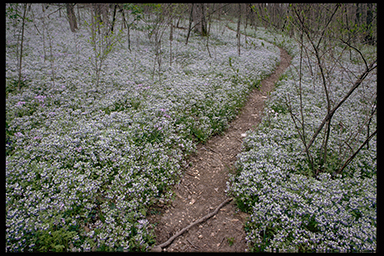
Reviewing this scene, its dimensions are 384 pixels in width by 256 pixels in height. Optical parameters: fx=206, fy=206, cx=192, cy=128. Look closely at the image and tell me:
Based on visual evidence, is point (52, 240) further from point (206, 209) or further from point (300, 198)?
point (300, 198)

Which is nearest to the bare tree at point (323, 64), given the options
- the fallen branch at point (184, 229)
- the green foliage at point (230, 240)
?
the fallen branch at point (184, 229)

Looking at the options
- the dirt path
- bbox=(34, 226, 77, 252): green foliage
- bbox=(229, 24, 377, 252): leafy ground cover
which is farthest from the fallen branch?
bbox=(34, 226, 77, 252): green foliage

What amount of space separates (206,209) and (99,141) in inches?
106

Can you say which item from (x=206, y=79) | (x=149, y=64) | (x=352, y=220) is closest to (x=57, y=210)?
(x=352, y=220)

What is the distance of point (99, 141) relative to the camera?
178 inches

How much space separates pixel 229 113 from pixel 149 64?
18.3 feet

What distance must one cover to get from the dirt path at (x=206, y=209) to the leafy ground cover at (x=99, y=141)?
290 millimetres

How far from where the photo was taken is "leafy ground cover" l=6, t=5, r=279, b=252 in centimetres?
309

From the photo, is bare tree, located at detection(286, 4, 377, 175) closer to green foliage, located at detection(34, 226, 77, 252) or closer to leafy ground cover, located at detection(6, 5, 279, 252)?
leafy ground cover, located at detection(6, 5, 279, 252)

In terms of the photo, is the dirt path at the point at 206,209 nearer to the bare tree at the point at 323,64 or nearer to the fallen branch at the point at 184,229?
the fallen branch at the point at 184,229

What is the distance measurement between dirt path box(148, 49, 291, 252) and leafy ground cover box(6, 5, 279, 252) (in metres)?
0.29

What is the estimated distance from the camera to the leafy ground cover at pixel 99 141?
3.09 m

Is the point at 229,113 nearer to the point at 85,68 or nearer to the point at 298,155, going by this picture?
the point at 298,155

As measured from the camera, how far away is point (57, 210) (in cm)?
318
